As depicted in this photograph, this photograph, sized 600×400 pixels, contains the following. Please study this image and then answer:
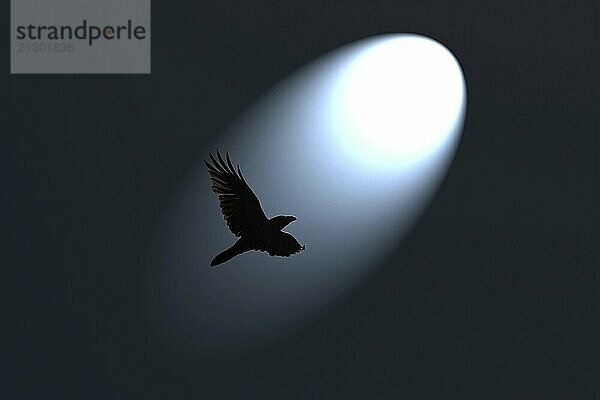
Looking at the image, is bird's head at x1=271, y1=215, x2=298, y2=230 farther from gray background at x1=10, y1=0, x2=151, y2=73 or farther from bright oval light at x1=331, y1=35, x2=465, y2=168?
gray background at x1=10, y1=0, x2=151, y2=73

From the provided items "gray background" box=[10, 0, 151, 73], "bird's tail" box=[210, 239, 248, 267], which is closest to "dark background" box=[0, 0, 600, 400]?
"gray background" box=[10, 0, 151, 73]

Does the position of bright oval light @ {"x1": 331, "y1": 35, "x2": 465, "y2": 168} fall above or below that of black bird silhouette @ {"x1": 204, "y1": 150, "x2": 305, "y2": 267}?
above

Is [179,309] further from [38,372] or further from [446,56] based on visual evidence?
[446,56]

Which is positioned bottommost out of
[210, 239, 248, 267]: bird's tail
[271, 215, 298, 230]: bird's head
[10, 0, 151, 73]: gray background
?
[210, 239, 248, 267]: bird's tail

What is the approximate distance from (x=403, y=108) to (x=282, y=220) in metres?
0.48

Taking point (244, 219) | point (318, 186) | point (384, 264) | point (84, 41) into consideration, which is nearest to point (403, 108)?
point (318, 186)

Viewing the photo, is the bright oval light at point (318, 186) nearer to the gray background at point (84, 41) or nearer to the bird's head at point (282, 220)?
the bird's head at point (282, 220)

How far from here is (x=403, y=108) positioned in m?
3.23

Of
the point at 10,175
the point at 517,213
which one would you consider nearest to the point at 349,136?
the point at 517,213

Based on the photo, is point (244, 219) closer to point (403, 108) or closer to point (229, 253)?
point (229, 253)

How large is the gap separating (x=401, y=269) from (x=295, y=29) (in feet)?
2.53

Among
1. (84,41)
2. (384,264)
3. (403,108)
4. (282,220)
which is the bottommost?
(384,264)

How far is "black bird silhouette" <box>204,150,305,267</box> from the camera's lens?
3229 mm

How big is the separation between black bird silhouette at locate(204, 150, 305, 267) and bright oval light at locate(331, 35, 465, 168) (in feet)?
1.02
